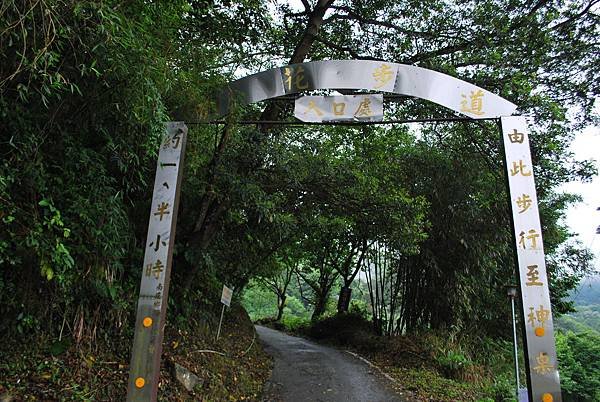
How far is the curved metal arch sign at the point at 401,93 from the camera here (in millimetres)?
3209

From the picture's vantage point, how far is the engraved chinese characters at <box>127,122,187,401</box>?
3375 mm

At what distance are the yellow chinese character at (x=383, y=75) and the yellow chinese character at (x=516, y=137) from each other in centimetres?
136

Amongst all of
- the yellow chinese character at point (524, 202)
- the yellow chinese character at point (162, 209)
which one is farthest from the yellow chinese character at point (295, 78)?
the yellow chinese character at point (524, 202)

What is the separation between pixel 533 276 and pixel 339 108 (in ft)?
8.18

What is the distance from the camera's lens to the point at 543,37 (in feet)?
17.9

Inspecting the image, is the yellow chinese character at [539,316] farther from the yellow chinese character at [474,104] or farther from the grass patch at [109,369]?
the grass patch at [109,369]

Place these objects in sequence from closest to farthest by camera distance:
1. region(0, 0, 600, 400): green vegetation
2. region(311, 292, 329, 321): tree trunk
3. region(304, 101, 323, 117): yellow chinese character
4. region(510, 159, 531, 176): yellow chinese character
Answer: region(0, 0, 600, 400): green vegetation
region(510, 159, 531, 176): yellow chinese character
region(304, 101, 323, 117): yellow chinese character
region(311, 292, 329, 321): tree trunk

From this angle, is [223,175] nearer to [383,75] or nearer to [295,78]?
[295,78]

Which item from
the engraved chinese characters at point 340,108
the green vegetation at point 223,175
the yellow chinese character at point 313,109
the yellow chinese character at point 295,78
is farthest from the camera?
the yellow chinese character at point 295,78

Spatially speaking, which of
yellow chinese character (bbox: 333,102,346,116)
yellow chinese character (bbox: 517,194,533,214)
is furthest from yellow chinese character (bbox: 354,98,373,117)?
yellow chinese character (bbox: 517,194,533,214)

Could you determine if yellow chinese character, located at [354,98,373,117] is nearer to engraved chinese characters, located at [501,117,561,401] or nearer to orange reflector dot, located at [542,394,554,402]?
engraved chinese characters, located at [501,117,561,401]

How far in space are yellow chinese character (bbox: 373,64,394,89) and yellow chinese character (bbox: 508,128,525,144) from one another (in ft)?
4.47

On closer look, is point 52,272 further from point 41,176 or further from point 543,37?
point 543,37

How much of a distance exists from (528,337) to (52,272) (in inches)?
151
